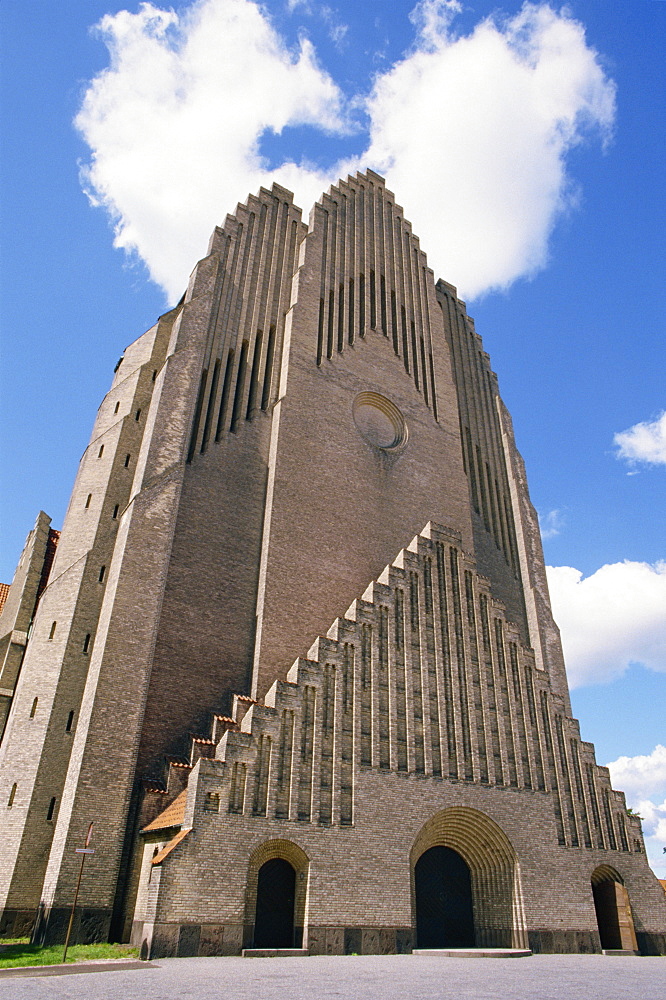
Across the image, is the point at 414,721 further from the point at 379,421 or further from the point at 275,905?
the point at 379,421

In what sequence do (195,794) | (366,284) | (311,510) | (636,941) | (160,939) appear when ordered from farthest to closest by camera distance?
(366,284), (311,510), (636,941), (195,794), (160,939)

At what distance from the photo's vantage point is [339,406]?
87.9 feet

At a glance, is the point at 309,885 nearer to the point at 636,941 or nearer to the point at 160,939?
the point at 160,939

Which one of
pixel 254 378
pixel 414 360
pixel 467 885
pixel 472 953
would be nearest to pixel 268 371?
pixel 254 378

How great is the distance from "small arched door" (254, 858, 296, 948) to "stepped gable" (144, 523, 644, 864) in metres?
1.57

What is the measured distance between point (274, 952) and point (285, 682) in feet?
A: 18.4

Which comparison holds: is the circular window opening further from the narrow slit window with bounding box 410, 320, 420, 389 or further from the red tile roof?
the red tile roof

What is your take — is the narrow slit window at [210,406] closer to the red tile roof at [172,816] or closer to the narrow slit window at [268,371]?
the narrow slit window at [268,371]

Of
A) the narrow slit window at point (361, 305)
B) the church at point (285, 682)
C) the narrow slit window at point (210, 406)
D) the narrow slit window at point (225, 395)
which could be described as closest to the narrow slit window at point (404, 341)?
the church at point (285, 682)

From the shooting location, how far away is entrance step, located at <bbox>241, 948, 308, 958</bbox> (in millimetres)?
14617

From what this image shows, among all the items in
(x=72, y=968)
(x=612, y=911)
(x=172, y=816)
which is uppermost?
(x=172, y=816)

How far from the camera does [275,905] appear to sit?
1633cm

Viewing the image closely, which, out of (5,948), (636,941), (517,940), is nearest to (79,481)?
(5,948)

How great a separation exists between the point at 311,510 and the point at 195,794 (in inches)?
431
